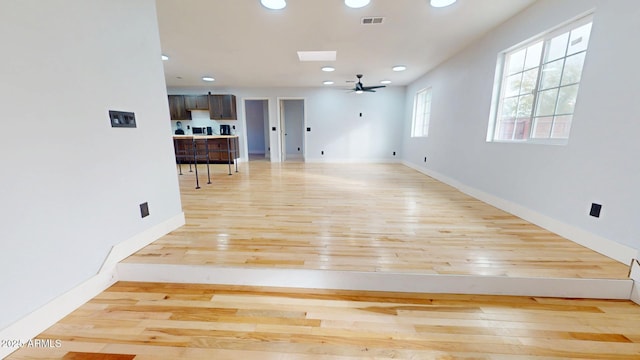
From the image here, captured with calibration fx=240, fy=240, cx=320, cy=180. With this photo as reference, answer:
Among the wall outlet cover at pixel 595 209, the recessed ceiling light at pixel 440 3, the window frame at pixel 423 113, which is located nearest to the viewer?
the wall outlet cover at pixel 595 209

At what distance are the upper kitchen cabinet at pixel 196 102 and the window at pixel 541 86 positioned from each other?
727 centimetres

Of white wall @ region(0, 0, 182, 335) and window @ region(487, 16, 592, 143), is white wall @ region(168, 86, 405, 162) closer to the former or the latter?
window @ region(487, 16, 592, 143)

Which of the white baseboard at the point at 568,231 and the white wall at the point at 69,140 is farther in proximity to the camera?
the white baseboard at the point at 568,231

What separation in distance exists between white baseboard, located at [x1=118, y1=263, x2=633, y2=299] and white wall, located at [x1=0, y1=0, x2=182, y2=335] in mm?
424

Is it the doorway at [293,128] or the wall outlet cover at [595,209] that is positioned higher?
the doorway at [293,128]

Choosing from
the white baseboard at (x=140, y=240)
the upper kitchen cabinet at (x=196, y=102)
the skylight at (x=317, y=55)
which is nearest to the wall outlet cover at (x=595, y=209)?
the white baseboard at (x=140, y=240)

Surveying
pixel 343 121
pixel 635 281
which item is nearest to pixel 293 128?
pixel 343 121

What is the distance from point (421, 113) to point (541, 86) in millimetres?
3798

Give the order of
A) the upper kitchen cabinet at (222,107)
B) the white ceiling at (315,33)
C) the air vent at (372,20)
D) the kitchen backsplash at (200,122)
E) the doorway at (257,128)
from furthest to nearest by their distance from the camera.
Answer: the doorway at (257,128)
the kitchen backsplash at (200,122)
the upper kitchen cabinet at (222,107)
the air vent at (372,20)
the white ceiling at (315,33)

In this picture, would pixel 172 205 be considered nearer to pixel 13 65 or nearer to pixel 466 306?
pixel 13 65

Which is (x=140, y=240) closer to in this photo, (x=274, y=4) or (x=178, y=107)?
(x=274, y=4)

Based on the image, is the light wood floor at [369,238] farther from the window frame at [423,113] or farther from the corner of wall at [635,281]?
the window frame at [423,113]

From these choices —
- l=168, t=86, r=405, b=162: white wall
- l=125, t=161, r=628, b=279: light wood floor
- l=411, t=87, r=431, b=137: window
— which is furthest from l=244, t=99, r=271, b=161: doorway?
l=125, t=161, r=628, b=279: light wood floor

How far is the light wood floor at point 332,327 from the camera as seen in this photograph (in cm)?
118
